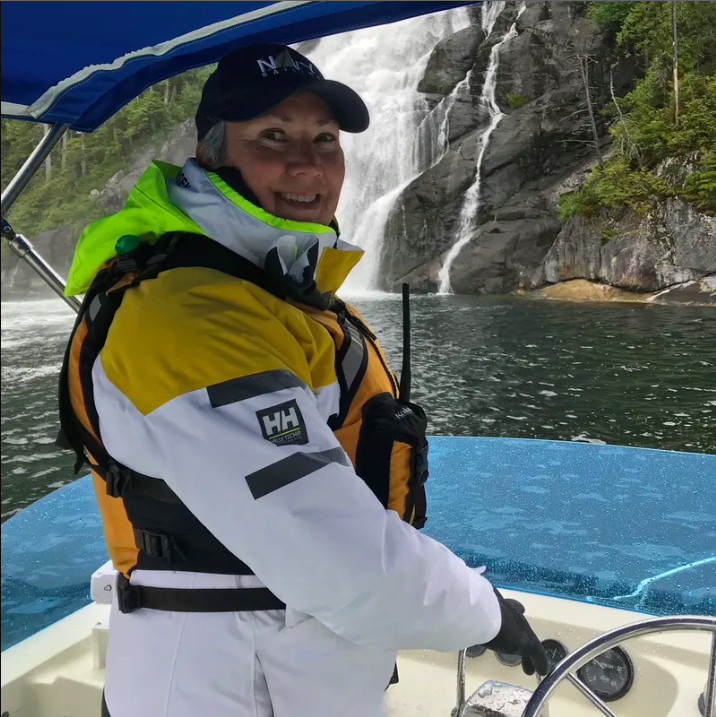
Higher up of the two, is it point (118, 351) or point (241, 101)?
point (241, 101)

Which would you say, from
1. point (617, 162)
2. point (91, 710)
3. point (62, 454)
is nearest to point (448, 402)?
point (617, 162)

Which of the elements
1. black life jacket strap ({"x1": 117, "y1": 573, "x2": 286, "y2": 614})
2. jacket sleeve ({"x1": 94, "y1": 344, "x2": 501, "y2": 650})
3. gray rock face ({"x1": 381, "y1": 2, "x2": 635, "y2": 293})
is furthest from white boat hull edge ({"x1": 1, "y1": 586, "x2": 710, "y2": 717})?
gray rock face ({"x1": 381, "y1": 2, "x2": 635, "y2": 293})

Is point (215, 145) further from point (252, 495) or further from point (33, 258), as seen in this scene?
point (33, 258)

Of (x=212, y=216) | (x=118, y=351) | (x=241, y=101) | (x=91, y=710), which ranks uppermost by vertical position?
(x=241, y=101)

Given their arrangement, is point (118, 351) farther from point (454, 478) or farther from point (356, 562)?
point (454, 478)

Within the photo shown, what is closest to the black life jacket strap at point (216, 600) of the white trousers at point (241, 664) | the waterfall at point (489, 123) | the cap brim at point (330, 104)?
the white trousers at point (241, 664)

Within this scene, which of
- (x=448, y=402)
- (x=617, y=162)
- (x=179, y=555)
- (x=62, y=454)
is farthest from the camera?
(x=448, y=402)
